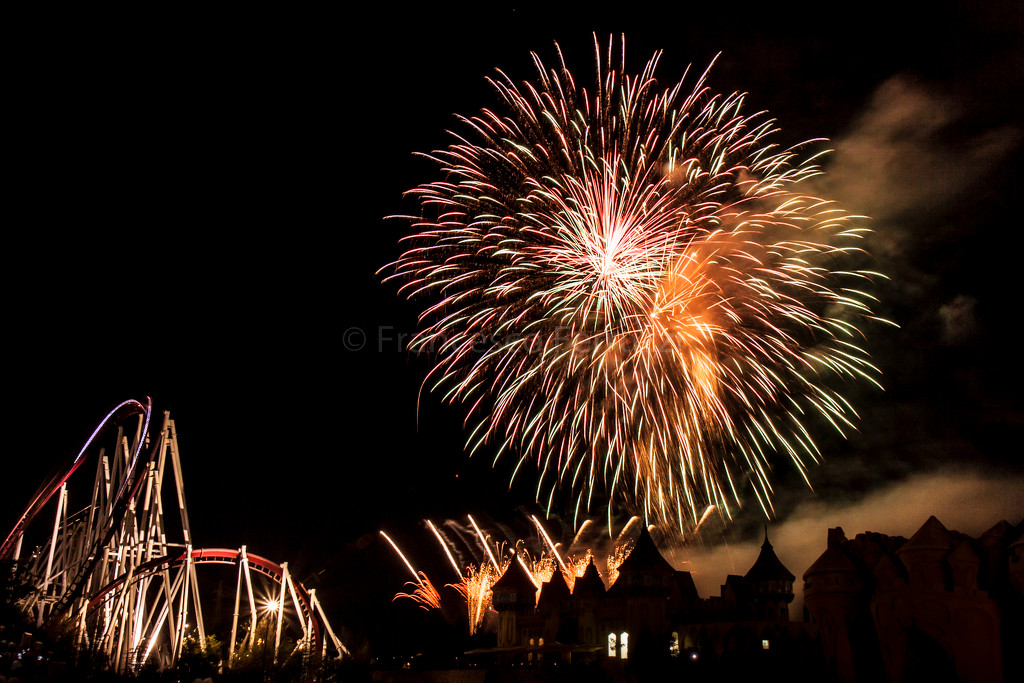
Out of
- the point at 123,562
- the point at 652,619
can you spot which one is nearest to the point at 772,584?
the point at 652,619

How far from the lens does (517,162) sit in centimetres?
2888

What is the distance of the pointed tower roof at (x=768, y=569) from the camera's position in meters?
38.7

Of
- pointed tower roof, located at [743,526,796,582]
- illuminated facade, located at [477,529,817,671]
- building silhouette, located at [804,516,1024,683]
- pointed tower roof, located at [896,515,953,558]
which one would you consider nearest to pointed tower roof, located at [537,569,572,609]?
illuminated facade, located at [477,529,817,671]

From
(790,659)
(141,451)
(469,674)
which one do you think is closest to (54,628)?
(141,451)

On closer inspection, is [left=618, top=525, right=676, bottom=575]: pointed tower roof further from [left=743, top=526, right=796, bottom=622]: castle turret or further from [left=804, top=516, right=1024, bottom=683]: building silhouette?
[left=804, top=516, right=1024, bottom=683]: building silhouette

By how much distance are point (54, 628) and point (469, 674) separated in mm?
17889

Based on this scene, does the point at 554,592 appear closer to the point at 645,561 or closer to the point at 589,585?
the point at 589,585

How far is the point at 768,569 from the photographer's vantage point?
3897 centimetres

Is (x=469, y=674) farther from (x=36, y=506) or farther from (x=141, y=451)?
(x=36, y=506)

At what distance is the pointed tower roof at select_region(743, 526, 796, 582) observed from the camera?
127 ft

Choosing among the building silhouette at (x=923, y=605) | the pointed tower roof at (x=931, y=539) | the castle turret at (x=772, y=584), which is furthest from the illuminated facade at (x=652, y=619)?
the pointed tower roof at (x=931, y=539)

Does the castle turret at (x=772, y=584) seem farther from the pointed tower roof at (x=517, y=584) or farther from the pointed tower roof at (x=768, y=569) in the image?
the pointed tower roof at (x=517, y=584)

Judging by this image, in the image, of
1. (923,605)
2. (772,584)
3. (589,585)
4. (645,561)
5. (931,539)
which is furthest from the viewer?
(589,585)

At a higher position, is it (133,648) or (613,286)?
A: (613,286)
